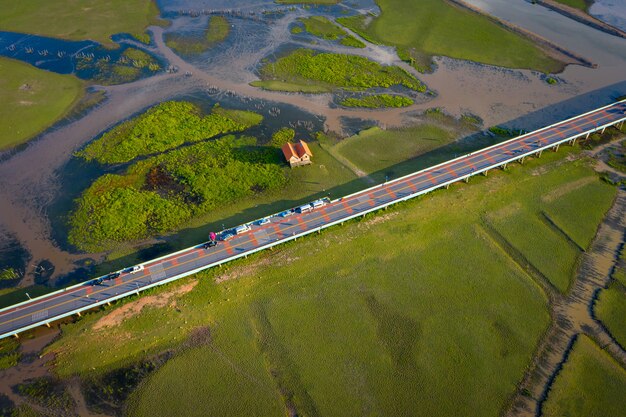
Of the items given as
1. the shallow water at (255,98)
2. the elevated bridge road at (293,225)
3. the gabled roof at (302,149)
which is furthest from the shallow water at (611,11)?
the gabled roof at (302,149)

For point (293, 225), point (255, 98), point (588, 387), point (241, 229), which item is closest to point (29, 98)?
point (255, 98)

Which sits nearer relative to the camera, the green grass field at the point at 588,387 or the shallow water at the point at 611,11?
the green grass field at the point at 588,387

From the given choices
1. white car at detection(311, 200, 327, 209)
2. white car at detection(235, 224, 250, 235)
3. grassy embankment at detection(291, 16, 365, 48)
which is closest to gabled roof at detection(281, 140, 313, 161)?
white car at detection(311, 200, 327, 209)

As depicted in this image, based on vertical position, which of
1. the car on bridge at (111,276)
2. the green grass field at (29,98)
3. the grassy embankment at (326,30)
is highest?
the grassy embankment at (326,30)

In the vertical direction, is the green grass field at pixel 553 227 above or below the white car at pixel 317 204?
above

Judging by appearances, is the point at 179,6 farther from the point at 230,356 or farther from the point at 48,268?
the point at 230,356

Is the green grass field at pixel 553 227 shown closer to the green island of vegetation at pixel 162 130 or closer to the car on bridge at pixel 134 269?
the green island of vegetation at pixel 162 130
